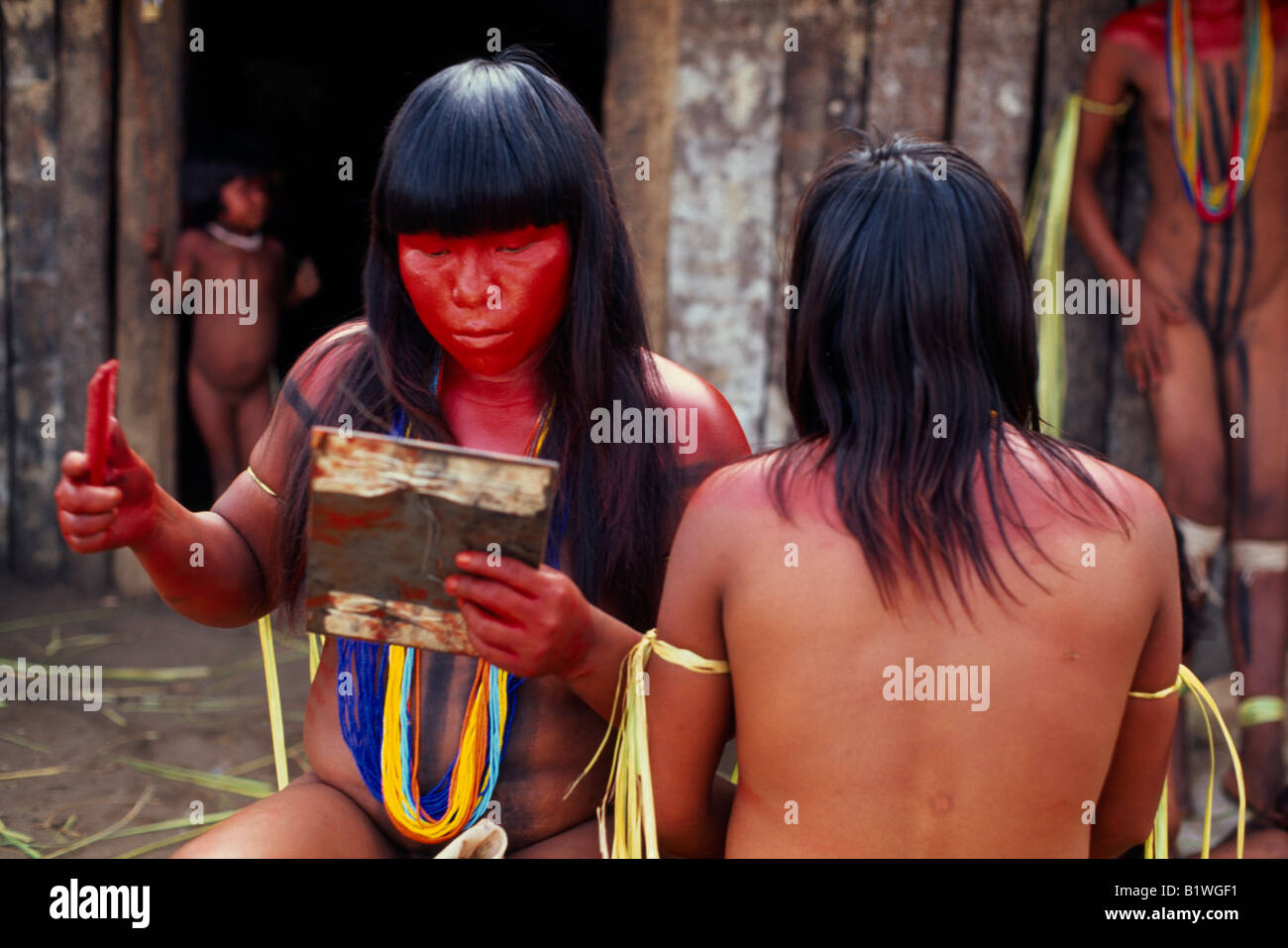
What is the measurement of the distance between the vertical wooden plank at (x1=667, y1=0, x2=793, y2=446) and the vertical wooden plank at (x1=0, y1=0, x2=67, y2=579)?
2.48 m

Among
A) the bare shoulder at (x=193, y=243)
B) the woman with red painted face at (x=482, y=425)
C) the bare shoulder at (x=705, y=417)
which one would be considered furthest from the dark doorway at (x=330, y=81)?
the bare shoulder at (x=705, y=417)

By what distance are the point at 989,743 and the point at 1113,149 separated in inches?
122

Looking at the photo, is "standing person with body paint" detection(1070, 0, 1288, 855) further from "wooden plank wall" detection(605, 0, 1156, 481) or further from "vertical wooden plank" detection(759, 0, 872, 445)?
"vertical wooden plank" detection(759, 0, 872, 445)

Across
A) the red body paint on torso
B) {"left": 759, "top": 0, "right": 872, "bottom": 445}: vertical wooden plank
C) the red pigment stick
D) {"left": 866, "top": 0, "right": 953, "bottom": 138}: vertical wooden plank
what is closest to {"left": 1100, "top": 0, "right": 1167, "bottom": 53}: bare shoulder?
the red body paint on torso

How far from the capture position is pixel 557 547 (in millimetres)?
1999

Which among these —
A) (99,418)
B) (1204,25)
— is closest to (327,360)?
(99,418)

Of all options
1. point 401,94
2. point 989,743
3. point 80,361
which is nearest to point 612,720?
point 989,743

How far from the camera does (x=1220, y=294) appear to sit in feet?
12.2

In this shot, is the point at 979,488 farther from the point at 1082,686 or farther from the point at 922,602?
the point at 1082,686

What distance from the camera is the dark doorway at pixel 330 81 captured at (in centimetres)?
713

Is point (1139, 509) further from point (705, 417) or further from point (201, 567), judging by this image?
point (201, 567)

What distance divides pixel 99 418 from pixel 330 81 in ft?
24.4

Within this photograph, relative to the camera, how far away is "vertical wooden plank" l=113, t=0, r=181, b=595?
15.7ft

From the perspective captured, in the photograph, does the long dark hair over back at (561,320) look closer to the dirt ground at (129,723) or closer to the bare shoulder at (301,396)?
the bare shoulder at (301,396)
